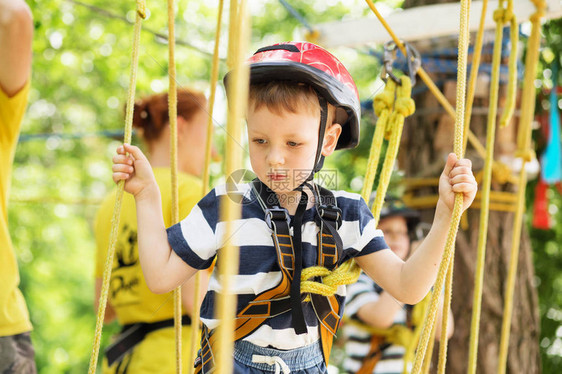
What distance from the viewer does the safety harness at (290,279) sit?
1188 mm

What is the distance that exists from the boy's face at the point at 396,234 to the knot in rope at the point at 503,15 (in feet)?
3.67

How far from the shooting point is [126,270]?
1823 millimetres

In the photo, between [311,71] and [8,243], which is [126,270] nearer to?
[8,243]

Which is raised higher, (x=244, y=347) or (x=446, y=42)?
(x=446, y=42)

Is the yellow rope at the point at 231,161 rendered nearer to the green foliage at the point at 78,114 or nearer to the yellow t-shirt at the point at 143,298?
the yellow t-shirt at the point at 143,298

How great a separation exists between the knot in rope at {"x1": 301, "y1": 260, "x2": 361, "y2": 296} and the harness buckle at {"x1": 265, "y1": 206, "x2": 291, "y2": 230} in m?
0.11

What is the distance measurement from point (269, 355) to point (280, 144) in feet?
1.39

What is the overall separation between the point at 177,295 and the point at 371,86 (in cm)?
547

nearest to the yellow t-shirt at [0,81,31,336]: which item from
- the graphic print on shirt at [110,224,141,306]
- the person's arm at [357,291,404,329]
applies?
the graphic print on shirt at [110,224,141,306]

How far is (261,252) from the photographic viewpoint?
1213 mm

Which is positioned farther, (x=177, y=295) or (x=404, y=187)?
(x=404, y=187)

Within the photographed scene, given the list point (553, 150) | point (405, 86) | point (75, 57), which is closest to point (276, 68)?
point (405, 86)

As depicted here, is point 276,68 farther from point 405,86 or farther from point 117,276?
point 117,276

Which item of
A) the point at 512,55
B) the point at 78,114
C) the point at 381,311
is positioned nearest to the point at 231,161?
the point at 512,55
